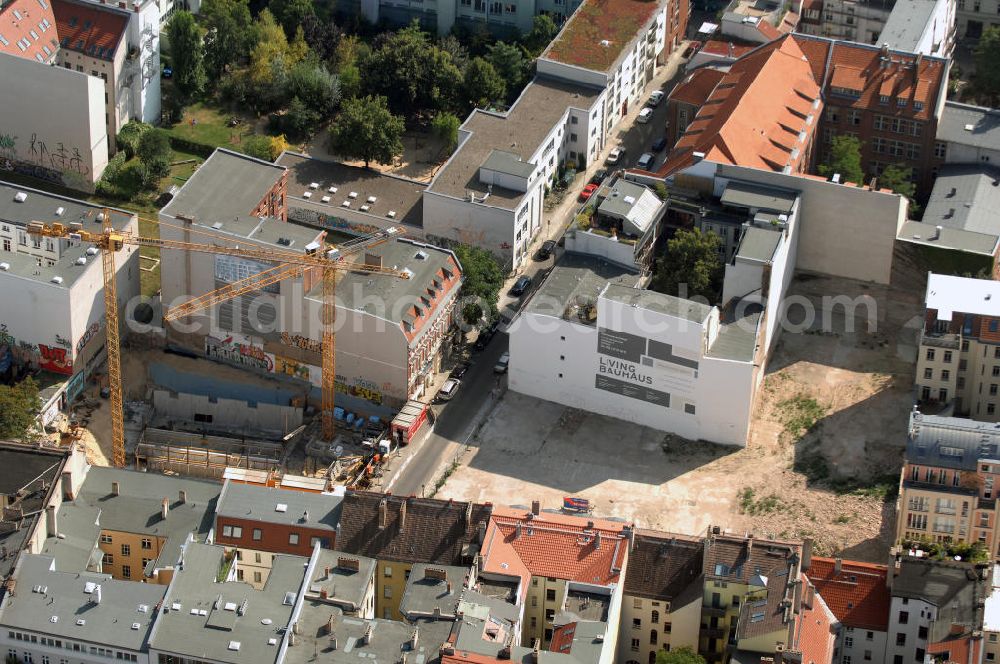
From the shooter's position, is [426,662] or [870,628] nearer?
[426,662]

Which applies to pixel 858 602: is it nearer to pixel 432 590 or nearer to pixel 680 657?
pixel 680 657

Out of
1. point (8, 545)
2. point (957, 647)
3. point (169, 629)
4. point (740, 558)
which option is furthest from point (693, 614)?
point (8, 545)

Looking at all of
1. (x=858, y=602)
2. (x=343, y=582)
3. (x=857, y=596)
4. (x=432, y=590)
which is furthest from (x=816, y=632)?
(x=343, y=582)

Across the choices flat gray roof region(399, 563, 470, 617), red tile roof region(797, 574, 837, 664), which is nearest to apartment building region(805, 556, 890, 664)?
red tile roof region(797, 574, 837, 664)

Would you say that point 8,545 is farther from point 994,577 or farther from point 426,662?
point 994,577

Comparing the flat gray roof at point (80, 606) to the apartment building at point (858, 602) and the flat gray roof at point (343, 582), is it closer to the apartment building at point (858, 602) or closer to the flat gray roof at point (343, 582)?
the flat gray roof at point (343, 582)
